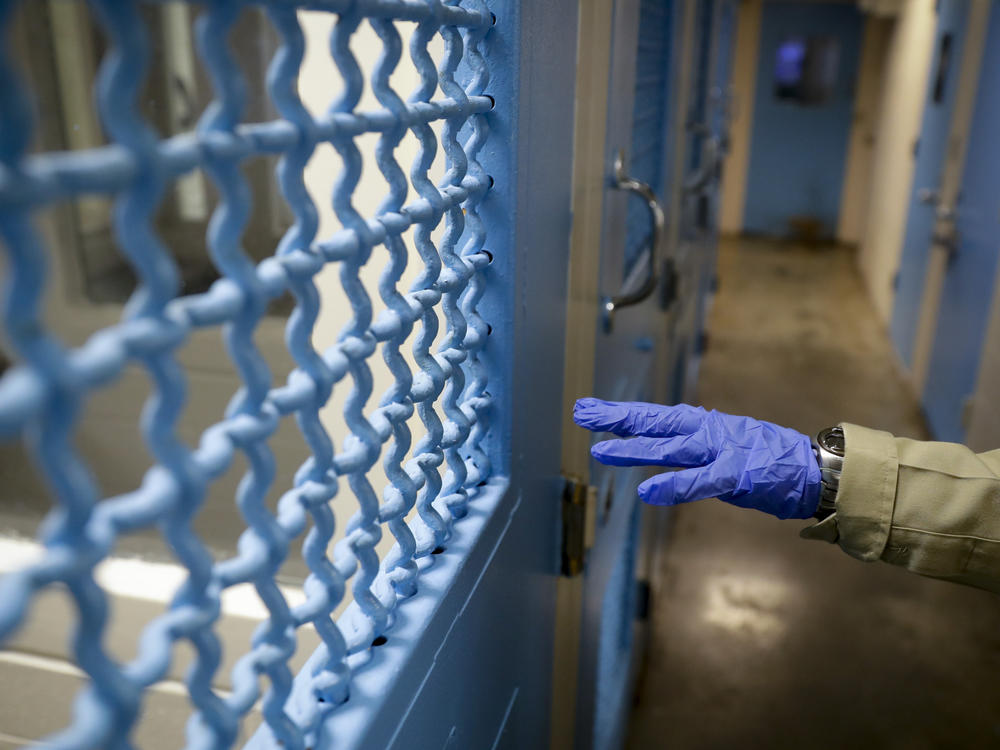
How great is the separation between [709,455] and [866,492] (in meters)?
0.21

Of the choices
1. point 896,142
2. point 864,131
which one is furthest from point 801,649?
point 864,131

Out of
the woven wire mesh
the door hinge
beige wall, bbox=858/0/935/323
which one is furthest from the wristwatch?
beige wall, bbox=858/0/935/323

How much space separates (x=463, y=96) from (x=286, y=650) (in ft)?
1.65

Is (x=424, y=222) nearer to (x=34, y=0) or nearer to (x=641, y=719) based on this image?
(x=34, y=0)

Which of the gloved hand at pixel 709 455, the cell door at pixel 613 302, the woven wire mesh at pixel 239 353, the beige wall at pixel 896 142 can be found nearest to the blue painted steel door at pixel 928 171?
the beige wall at pixel 896 142

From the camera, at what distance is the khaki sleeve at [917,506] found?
42.2 inches

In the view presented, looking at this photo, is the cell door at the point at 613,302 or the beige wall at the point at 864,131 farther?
the beige wall at the point at 864,131

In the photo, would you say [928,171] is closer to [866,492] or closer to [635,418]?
[866,492]

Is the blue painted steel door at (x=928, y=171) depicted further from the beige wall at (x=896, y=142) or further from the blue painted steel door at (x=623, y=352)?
the blue painted steel door at (x=623, y=352)

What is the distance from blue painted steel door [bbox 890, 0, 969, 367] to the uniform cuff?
3.86 metres

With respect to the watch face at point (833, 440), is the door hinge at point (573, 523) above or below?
below

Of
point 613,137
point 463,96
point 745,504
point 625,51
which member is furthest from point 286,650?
point 625,51

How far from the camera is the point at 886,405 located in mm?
4727

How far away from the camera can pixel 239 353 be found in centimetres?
49
